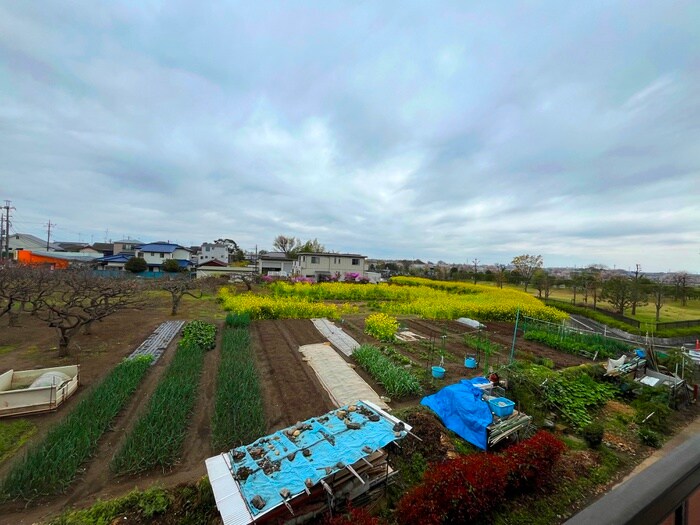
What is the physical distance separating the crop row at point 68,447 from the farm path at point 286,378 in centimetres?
281

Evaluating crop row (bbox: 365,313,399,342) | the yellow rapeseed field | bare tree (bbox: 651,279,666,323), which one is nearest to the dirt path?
crop row (bbox: 365,313,399,342)

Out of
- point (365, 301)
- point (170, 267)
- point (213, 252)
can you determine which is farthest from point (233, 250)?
point (365, 301)

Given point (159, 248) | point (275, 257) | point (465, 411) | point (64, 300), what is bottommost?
point (465, 411)

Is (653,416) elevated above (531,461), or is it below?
below

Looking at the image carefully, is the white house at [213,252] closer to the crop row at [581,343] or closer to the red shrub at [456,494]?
the crop row at [581,343]

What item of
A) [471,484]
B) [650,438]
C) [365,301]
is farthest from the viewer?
[365,301]

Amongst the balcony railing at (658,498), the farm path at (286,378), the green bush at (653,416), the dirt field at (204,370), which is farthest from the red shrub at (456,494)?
the green bush at (653,416)

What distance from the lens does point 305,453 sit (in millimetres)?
4043

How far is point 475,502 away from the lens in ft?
12.4

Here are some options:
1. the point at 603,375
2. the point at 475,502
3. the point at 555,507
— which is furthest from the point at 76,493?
the point at 603,375

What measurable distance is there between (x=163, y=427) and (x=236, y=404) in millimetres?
1272

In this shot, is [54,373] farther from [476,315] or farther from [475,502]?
[476,315]

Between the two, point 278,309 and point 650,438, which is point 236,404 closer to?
point 650,438

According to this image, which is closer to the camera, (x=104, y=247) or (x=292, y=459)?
(x=292, y=459)
